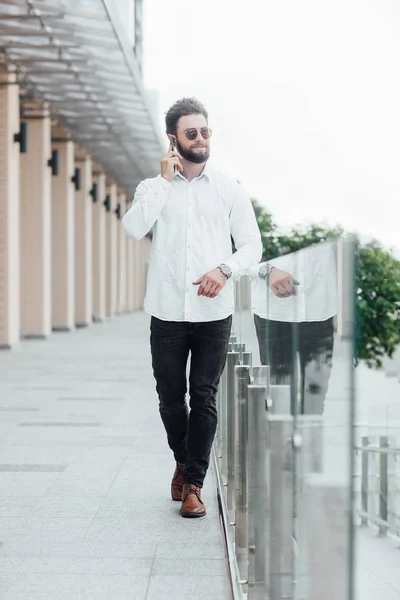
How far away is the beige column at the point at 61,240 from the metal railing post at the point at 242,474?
20661 mm

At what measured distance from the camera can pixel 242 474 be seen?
149 inches

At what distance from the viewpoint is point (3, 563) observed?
375 centimetres

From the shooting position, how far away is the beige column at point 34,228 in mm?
21047

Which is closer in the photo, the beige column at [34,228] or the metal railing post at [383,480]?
the metal railing post at [383,480]

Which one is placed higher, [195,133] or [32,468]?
[195,133]

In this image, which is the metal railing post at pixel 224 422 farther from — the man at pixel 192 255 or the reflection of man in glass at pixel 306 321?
the reflection of man in glass at pixel 306 321

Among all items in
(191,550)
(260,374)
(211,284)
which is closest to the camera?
(260,374)

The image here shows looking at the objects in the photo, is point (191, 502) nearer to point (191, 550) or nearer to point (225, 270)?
point (191, 550)

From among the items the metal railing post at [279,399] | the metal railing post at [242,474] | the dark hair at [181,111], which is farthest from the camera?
the dark hair at [181,111]

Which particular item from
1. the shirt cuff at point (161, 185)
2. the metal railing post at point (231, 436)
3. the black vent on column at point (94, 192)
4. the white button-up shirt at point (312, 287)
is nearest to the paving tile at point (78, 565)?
the metal railing post at point (231, 436)

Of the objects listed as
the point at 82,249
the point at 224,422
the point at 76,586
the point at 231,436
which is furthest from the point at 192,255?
the point at 82,249

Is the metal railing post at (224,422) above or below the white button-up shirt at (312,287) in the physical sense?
below

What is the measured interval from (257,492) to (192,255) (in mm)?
1509

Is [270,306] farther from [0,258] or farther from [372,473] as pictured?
[0,258]
